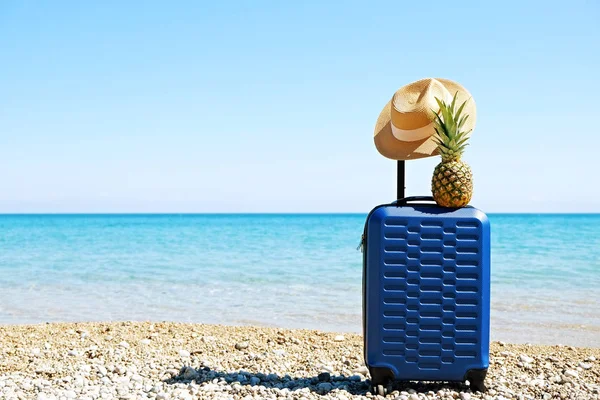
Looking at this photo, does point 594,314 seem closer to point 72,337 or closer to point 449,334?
point 449,334

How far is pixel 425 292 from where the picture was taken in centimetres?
375

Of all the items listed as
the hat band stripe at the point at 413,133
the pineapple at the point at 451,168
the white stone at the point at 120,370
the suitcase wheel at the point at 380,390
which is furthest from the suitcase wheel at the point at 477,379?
the white stone at the point at 120,370

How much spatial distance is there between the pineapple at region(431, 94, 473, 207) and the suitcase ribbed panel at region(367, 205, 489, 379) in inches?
5.1

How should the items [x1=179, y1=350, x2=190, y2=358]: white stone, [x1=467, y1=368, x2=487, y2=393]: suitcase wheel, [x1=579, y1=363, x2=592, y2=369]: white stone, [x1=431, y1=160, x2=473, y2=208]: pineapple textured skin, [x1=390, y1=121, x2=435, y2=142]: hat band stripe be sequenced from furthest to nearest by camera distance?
1. [x1=179, y1=350, x2=190, y2=358]: white stone
2. [x1=579, y1=363, x2=592, y2=369]: white stone
3. [x1=390, y1=121, x2=435, y2=142]: hat band stripe
4. [x1=467, y1=368, x2=487, y2=393]: suitcase wheel
5. [x1=431, y1=160, x2=473, y2=208]: pineapple textured skin

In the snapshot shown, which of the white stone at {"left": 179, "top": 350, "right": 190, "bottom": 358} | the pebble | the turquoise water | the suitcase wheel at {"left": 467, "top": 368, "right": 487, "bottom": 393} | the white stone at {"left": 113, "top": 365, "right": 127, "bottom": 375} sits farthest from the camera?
the turquoise water

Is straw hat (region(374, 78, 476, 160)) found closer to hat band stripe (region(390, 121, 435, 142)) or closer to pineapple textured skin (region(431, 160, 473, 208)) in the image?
hat band stripe (region(390, 121, 435, 142))

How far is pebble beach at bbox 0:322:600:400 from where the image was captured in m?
3.87

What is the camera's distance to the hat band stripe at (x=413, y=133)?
3.97 m

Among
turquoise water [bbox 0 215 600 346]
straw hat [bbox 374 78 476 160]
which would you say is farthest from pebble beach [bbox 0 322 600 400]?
straw hat [bbox 374 78 476 160]

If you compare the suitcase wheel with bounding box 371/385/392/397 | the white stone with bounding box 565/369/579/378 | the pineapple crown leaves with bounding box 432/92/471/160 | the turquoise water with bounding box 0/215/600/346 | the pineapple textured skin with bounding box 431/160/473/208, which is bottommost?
the turquoise water with bounding box 0/215/600/346

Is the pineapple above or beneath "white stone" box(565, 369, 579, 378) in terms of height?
above

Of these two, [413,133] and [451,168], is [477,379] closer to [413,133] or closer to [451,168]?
[451,168]

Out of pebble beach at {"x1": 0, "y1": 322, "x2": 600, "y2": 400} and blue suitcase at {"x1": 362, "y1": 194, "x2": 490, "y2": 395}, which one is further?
pebble beach at {"x1": 0, "y1": 322, "x2": 600, "y2": 400}

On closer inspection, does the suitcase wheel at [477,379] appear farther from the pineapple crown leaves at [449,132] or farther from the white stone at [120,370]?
the white stone at [120,370]
